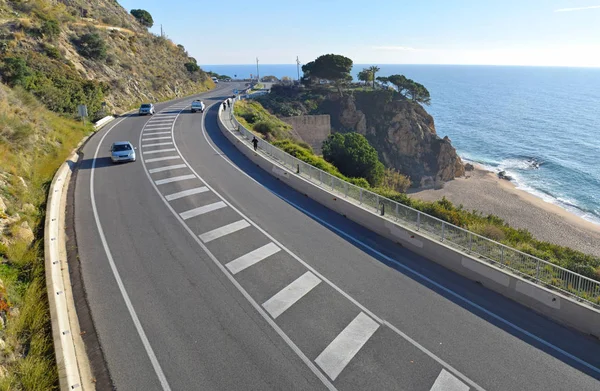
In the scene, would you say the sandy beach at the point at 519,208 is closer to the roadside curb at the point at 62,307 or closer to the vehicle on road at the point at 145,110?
the vehicle on road at the point at 145,110

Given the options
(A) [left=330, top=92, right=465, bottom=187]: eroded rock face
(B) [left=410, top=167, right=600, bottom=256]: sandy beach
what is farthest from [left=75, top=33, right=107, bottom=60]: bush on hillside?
(B) [left=410, top=167, right=600, bottom=256]: sandy beach

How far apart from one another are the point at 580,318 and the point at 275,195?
43.0 feet

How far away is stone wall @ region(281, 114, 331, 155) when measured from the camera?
61.8m

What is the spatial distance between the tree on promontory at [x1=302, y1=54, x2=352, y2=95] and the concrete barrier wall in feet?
189

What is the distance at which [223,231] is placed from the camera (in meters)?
14.9

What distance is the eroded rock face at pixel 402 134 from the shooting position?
6556 centimetres

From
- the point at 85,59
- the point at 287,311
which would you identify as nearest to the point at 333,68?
the point at 85,59

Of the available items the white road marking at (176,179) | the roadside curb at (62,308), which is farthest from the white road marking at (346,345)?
the white road marking at (176,179)

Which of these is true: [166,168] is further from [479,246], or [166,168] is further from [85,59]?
[85,59]

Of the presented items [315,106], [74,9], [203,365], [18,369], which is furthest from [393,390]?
[74,9]

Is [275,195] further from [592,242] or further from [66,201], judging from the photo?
[592,242]

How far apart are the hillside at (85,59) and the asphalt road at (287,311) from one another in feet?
74.9

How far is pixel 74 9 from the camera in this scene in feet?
189

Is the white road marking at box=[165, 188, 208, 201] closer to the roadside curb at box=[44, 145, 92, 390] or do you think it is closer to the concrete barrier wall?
the roadside curb at box=[44, 145, 92, 390]
